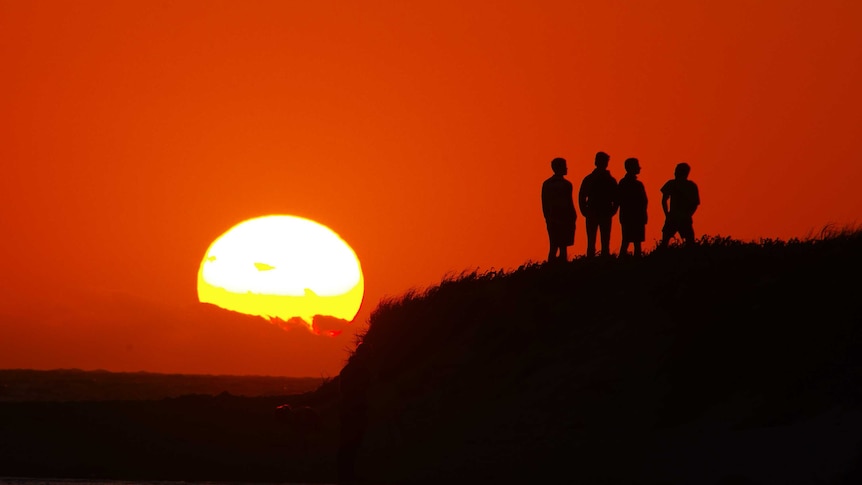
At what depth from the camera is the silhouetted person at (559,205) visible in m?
28.1

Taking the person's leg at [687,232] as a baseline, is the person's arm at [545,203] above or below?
above

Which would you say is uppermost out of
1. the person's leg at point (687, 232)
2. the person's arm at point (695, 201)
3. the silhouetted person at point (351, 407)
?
the person's arm at point (695, 201)

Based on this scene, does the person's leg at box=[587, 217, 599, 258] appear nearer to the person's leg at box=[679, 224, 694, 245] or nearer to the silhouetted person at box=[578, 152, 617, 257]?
the silhouetted person at box=[578, 152, 617, 257]

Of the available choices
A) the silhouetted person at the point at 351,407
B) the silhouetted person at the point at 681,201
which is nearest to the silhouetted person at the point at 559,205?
the silhouetted person at the point at 681,201

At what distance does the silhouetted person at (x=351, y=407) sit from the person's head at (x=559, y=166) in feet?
26.8

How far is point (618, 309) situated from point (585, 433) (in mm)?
4337

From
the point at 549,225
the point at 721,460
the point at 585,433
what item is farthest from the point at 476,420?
the point at 721,460

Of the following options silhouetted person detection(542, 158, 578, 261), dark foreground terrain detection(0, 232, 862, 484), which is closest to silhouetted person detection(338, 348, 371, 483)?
dark foreground terrain detection(0, 232, 862, 484)

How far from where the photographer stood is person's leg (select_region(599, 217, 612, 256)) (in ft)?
93.8

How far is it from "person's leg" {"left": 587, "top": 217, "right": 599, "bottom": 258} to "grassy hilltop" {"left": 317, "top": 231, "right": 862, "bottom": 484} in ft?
0.87

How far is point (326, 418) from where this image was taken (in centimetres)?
3058

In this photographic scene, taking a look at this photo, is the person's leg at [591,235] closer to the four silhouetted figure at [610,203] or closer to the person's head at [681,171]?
the four silhouetted figure at [610,203]

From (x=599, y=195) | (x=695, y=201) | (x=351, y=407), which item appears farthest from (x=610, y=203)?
(x=351, y=407)

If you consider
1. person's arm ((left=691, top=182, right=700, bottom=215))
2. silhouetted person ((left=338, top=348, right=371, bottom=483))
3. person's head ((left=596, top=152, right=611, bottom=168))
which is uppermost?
person's head ((left=596, top=152, right=611, bottom=168))
